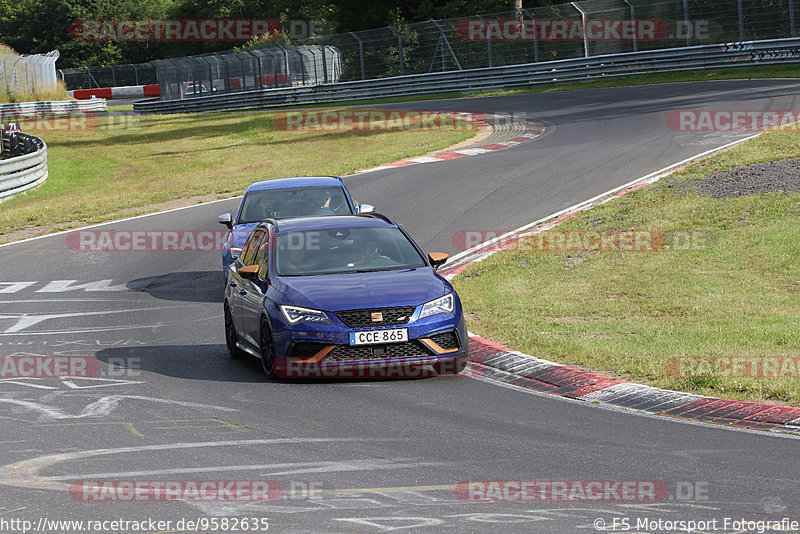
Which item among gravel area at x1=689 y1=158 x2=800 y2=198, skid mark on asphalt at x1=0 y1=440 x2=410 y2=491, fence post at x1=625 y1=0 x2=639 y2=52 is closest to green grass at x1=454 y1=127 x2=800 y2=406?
gravel area at x1=689 y1=158 x2=800 y2=198

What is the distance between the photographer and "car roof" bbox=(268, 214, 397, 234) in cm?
1098

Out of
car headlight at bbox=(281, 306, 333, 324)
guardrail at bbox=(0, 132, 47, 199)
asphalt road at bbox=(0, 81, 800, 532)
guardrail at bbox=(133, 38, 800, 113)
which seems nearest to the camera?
asphalt road at bbox=(0, 81, 800, 532)

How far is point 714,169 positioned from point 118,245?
Answer: 11338 mm

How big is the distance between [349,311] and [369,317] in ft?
0.62

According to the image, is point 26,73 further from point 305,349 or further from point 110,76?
point 305,349

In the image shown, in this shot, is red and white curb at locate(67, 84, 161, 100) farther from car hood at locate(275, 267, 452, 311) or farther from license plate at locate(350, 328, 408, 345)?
license plate at locate(350, 328, 408, 345)

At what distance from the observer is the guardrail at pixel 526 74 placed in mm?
37531

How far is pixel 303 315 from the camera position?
9430mm

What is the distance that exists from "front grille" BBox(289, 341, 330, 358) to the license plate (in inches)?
11.3

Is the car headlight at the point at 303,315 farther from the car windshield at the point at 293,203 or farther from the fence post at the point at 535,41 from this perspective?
the fence post at the point at 535,41

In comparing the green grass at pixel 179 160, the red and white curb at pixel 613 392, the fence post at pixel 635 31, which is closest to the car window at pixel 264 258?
the red and white curb at pixel 613 392
